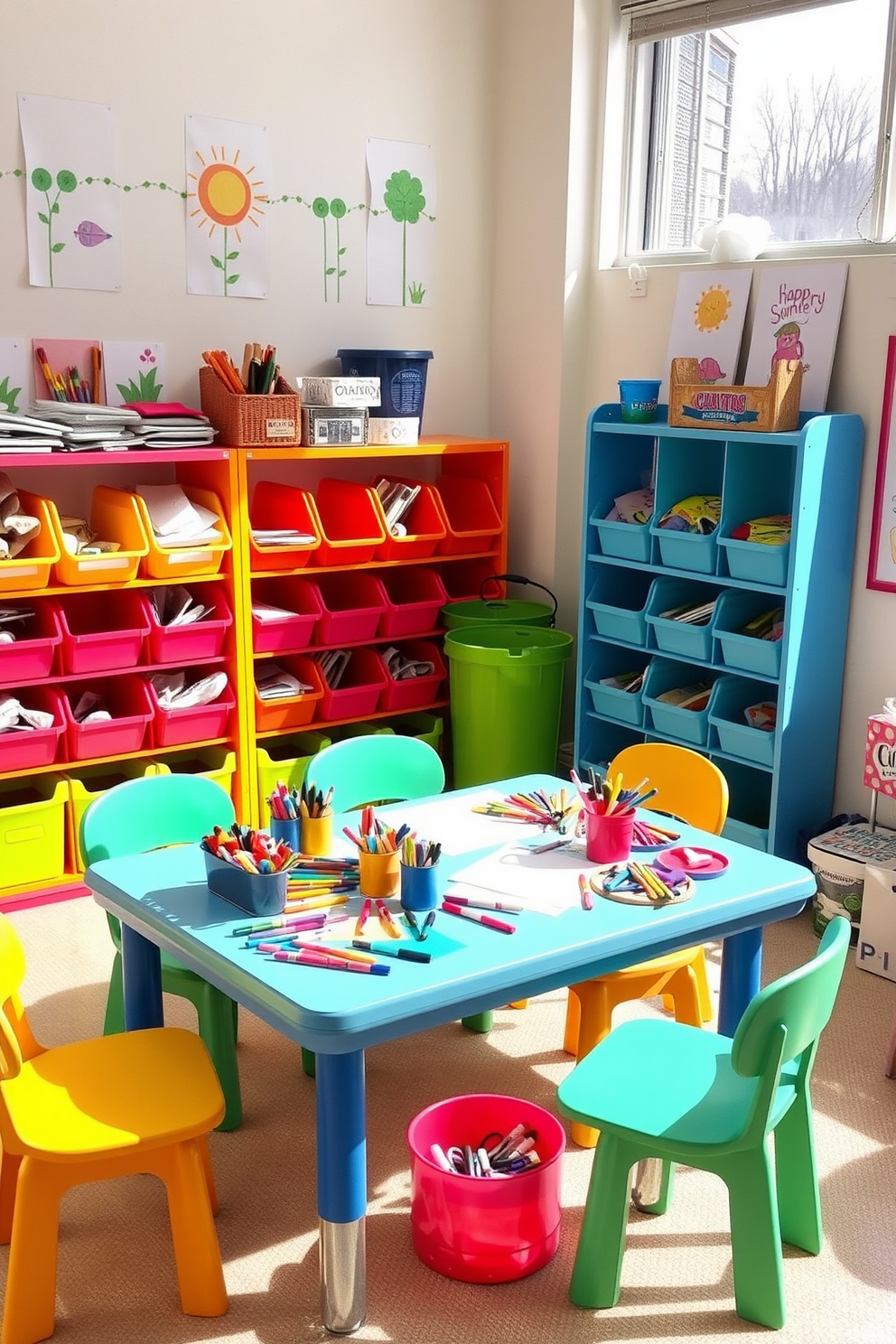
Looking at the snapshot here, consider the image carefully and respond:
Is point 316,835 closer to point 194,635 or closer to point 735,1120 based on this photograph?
point 735,1120

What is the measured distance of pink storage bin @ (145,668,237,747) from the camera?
3867 millimetres

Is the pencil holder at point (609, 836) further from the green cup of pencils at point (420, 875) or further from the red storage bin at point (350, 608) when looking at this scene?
the red storage bin at point (350, 608)

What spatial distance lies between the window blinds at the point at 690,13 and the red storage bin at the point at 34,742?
9.24ft

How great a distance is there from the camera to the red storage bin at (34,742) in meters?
3.62

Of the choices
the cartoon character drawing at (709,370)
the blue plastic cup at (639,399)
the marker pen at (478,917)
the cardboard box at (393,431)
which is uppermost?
the cartoon character drawing at (709,370)

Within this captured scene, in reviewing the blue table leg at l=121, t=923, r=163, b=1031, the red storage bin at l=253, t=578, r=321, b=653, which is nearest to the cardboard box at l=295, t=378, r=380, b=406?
the red storage bin at l=253, t=578, r=321, b=653

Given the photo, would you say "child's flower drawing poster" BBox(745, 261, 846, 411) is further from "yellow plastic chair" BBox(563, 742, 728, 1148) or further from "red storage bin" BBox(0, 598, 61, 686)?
"red storage bin" BBox(0, 598, 61, 686)

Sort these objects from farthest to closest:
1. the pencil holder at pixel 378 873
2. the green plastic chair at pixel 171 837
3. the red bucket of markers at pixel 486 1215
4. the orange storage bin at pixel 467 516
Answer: the orange storage bin at pixel 467 516
the green plastic chair at pixel 171 837
the pencil holder at pixel 378 873
the red bucket of markers at pixel 486 1215

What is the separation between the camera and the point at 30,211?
147 inches

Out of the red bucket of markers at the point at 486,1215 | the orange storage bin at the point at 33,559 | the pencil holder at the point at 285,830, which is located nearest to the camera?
the red bucket of markers at the point at 486,1215

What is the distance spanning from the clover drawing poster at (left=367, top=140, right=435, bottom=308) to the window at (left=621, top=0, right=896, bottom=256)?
68 centimetres

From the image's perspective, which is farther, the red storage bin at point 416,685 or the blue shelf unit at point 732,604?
the red storage bin at point 416,685

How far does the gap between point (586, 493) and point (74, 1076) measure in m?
2.57

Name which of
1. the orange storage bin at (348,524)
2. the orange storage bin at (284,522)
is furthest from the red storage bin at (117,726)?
the orange storage bin at (348,524)
